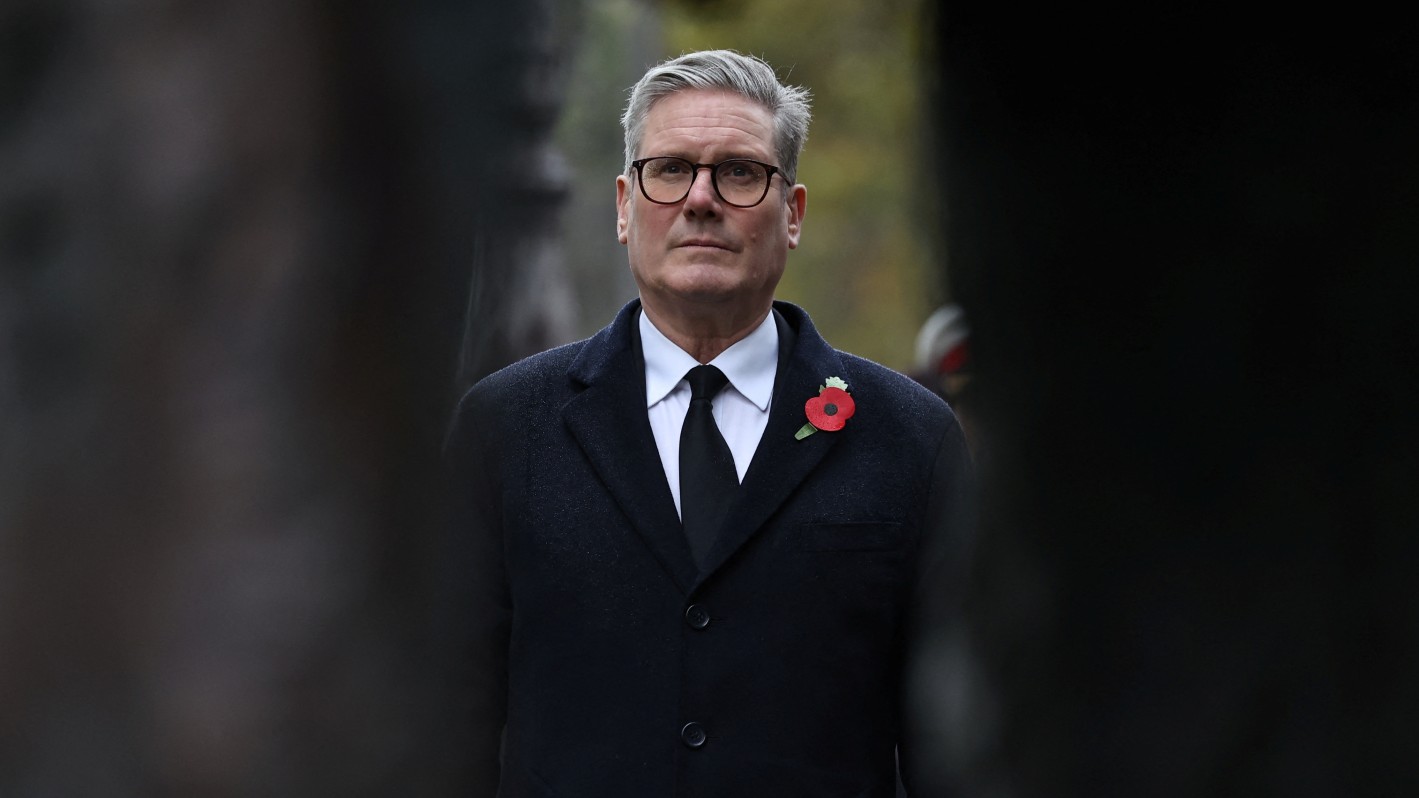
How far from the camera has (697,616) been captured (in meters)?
2.74

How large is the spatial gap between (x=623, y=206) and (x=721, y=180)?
24.0 inches

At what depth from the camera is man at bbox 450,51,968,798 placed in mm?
2686

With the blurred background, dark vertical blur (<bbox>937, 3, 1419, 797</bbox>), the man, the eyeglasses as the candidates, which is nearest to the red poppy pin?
the man

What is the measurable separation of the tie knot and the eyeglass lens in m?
0.34

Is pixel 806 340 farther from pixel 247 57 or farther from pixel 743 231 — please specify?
pixel 247 57

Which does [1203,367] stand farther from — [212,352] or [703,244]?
[703,244]

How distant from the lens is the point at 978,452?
691 mm

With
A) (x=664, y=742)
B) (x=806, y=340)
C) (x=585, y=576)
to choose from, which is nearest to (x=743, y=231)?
(x=806, y=340)

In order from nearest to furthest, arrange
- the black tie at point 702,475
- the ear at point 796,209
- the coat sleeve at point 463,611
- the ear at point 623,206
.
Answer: the coat sleeve at point 463,611 → the black tie at point 702,475 → the ear at point 623,206 → the ear at point 796,209

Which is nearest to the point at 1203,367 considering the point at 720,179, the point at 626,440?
the point at 720,179

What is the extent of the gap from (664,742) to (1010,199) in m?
2.23

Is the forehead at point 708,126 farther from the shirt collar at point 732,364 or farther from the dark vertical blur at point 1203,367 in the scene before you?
the dark vertical blur at point 1203,367

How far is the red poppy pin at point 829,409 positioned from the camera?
2.90 meters

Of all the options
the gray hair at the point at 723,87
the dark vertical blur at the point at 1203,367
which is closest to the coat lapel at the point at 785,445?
the gray hair at the point at 723,87
